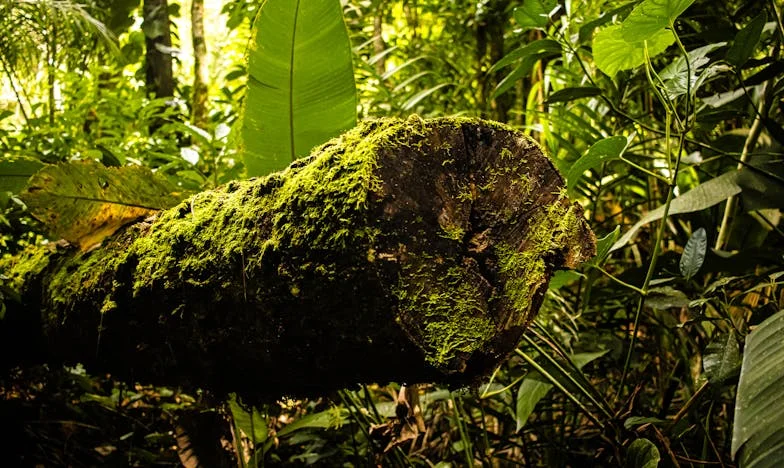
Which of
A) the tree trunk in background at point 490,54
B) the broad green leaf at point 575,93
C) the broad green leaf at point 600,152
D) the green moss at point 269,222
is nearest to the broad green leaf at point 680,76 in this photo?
the broad green leaf at point 600,152

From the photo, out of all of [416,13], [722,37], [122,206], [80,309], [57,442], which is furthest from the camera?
[416,13]

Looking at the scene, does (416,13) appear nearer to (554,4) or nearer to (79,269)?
(554,4)

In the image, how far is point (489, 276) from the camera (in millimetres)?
946

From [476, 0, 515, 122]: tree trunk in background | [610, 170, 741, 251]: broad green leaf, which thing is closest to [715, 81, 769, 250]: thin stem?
[610, 170, 741, 251]: broad green leaf

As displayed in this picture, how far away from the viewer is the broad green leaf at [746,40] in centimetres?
133

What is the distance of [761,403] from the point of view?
848mm

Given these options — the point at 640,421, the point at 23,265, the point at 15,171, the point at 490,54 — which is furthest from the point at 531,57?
the point at 490,54

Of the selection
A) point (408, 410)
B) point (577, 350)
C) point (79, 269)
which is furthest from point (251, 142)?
point (577, 350)

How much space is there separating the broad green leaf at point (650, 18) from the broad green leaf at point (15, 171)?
5.13 feet

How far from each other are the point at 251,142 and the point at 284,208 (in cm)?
64

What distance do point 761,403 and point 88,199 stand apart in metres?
1.49

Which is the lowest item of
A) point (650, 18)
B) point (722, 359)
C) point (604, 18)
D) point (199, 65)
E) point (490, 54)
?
point (722, 359)

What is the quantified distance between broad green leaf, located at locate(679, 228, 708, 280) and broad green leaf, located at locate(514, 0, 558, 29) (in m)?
0.65

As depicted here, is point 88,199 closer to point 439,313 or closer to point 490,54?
point 439,313
